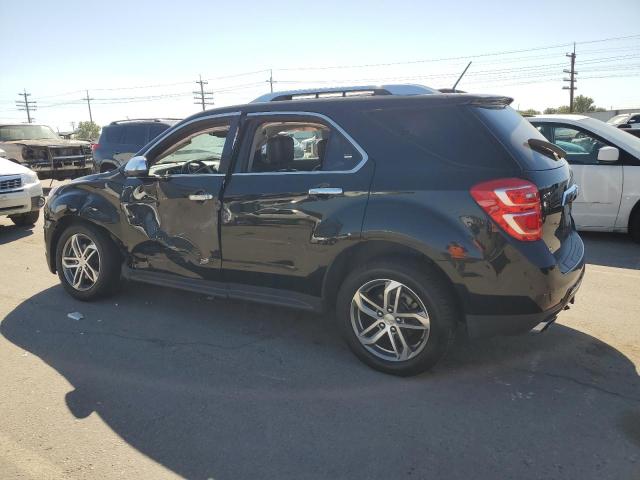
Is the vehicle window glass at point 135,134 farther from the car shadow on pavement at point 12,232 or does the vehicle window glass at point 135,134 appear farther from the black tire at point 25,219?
the car shadow on pavement at point 12,232

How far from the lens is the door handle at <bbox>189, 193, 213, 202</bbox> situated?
13.4 feet

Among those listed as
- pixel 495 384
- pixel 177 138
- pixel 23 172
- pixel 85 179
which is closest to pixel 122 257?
pixel 85 179

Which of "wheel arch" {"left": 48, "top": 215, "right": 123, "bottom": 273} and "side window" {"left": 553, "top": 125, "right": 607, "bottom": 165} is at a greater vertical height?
"side window" {"left": 553, "top": 125, "right": 607, "bottom": 165}

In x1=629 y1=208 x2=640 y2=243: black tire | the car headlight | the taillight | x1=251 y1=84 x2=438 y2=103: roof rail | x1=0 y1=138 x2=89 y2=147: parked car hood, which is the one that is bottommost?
x1=629 y1=208 x2=640 y2=243: black tire

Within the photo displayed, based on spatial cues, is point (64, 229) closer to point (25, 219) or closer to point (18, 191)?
point (18, 191)

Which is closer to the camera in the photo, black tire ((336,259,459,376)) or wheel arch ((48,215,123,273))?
black tire ((336,259,459,376))

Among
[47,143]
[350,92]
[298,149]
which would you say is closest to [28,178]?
[298,149]

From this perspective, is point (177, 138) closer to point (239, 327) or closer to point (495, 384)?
point (239, 327)

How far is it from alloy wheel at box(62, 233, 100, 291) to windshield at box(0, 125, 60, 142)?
12.1 m

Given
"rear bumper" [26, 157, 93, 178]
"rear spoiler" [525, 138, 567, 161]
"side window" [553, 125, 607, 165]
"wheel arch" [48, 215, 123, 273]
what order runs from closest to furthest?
"rear spoiler" [525, 138, 567, 161]
"wheel arch" [48, 215, 123, 273]
"side window" [553, 125, 607, 165]
"rear bumper" [26, 157, 93, 178]

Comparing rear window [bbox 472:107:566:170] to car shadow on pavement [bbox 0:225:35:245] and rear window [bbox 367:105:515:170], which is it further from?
car shadow on pavement [bbox 0:225:35:245]

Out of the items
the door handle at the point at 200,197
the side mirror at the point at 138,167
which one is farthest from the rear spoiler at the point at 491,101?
the side mirror at the point at 138,167

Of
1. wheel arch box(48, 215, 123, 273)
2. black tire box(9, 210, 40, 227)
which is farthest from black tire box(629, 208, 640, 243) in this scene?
black tire box(9, 210, 40, 227)

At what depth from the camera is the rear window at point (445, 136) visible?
3.14 meters
